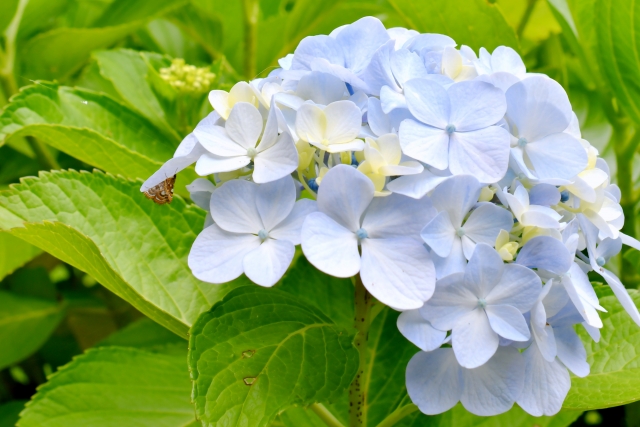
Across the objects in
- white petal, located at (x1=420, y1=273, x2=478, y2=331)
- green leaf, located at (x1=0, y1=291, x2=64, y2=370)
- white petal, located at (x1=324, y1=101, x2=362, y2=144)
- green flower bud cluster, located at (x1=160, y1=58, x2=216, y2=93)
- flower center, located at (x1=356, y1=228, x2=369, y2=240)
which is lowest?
green leaf, located at (x1=0, y1=291, x2=64, y2=370)

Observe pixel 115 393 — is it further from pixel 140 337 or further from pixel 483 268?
pixel 483 268

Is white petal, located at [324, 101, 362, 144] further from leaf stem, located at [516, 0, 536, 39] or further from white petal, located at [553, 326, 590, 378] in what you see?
leaf stem, located at [516, 0, 536, 39]

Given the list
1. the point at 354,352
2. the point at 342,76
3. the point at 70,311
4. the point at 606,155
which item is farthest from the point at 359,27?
the point at 70,311

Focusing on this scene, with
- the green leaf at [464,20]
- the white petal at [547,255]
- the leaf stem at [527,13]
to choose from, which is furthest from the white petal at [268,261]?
the leaf stem at [527,13]

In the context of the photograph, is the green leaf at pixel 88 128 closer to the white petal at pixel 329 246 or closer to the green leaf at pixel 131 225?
the green leaf at pixel 131 225

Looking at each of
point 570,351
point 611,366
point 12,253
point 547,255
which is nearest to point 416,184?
point 547,255

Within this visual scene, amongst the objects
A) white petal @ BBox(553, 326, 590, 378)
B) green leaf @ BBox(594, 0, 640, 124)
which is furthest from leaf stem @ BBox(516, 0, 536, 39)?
white petal @ BBox(553, 326, 590, 378)
